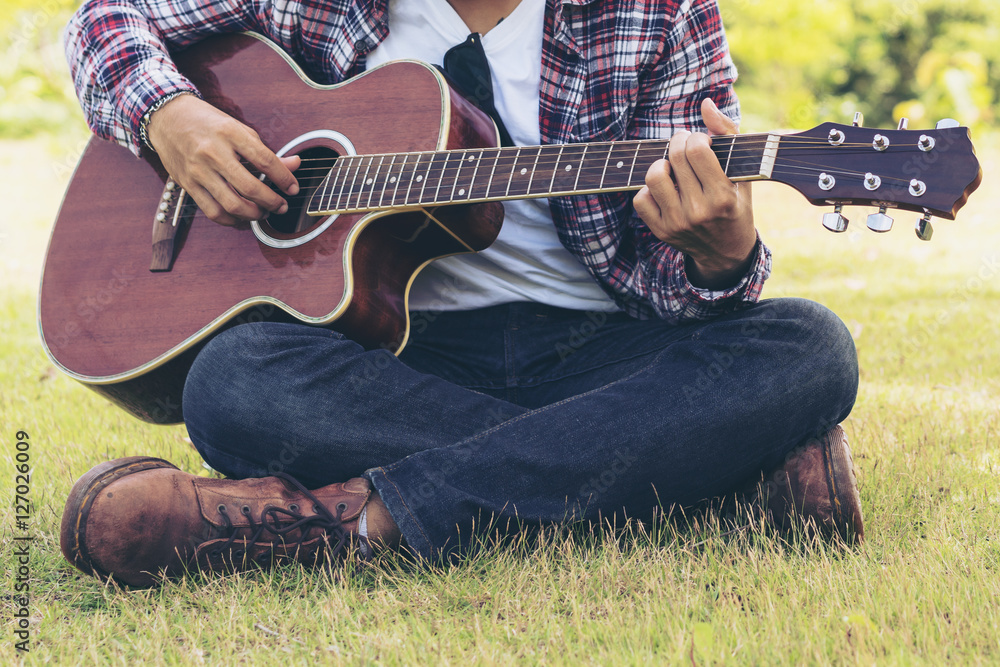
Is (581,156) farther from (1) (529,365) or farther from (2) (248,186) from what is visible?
(2) (248,186)

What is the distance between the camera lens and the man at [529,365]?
5.33ft

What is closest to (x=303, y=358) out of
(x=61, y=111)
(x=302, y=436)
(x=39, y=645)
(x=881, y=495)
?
(x=302, y=436)

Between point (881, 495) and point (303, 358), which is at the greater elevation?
point (303, 358)

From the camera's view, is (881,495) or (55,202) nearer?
(881,495)

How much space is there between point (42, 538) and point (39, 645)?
43cm

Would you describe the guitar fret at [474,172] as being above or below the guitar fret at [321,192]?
above

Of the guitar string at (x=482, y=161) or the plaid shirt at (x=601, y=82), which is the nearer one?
the guitar string at (x=482, y=161)

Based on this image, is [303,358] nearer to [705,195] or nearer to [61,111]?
[705,195]

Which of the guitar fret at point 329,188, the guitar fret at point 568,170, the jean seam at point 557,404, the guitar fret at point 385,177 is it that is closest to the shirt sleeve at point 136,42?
the guitar fret at point 329,188

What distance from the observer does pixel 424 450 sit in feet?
5.60

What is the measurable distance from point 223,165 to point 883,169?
138cm

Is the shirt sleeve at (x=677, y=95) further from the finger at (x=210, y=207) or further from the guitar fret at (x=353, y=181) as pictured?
the finger at (x=210, y=207)

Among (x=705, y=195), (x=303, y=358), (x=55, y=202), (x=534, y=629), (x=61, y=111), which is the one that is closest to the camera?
(x=534, y=629)

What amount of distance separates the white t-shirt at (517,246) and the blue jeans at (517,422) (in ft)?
1.16
